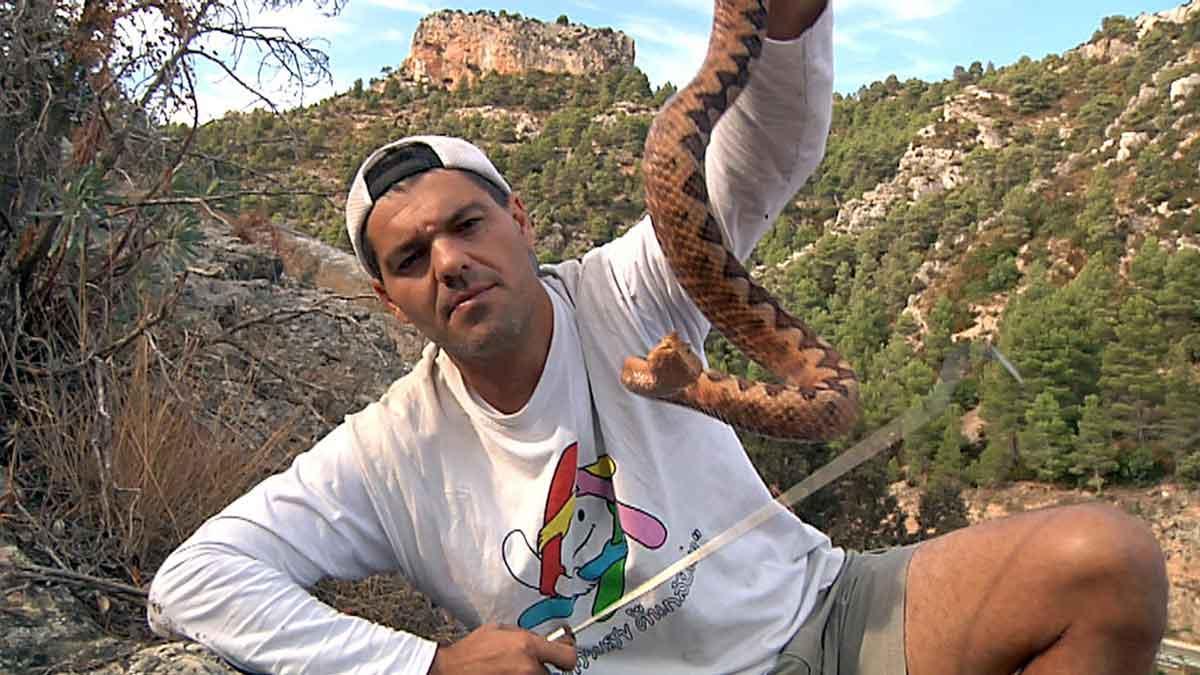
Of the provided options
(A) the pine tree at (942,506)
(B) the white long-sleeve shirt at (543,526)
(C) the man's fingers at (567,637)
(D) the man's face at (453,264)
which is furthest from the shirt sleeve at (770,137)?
(C) the man's fingers at (567,637)

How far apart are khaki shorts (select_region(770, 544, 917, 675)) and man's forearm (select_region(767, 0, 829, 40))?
1.16 metres

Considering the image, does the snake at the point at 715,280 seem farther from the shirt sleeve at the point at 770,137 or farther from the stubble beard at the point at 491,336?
the stubble beard at the point at 491,336

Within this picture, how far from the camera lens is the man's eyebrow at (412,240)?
6.43 feet

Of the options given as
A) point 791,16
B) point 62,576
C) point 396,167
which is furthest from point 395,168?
point 62,576

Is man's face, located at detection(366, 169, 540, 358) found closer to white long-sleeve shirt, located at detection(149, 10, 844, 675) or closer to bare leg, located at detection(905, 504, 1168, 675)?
white long-sleeve shirt, located at detection(149, 10, 844, 675)

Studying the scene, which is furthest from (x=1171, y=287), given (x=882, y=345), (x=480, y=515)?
(x=480, y=515)

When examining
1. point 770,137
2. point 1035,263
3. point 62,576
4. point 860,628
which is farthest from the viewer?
point 62,576

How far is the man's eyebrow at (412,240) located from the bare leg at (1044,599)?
1.08m

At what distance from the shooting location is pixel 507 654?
6.17 feet

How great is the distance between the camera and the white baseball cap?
6.60 feet

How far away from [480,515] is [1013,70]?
130 centimetres

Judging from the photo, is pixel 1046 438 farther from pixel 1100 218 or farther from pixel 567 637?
pixel 567 637

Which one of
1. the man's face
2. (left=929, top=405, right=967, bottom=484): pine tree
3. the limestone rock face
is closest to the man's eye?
the man's face

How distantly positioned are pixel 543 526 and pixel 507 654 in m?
0.25
